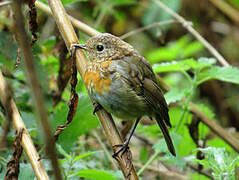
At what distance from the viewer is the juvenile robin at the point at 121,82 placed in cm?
263

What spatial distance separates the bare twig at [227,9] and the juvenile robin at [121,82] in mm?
4614

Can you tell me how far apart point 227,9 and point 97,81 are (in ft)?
16.8

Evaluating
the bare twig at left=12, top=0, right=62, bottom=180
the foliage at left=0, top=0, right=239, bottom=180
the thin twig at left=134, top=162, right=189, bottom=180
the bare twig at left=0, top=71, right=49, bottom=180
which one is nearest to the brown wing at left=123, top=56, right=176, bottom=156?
the foliage at left=0, top=0, right=239, bottom=180

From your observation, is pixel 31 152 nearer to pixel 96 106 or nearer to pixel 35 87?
pixel 96 106

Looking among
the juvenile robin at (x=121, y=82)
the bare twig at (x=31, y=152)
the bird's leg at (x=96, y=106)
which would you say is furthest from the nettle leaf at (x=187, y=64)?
the bare twig at (x=31, y=152)

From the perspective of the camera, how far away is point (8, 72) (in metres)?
3.40

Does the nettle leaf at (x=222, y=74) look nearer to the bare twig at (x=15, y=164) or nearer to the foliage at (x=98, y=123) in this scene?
the foliage at (x=98, y=123)

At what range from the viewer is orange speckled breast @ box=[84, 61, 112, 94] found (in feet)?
8.56

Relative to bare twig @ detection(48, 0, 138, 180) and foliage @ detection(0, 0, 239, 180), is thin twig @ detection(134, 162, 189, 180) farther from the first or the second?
bare twig @ detection(48, 0, 138, 180)

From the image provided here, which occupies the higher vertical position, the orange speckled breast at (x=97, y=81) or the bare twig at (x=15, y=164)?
the orange speckled breast at (x=97, y=81)

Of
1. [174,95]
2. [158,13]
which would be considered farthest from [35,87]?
[158,13]

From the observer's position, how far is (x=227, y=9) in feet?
23.4

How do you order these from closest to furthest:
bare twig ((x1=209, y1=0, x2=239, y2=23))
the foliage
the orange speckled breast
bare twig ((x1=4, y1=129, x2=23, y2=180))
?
bare twig ((x1=4, y1=129, x2=23, y2=180)) < the foliage < the orange speckled breast < bare twig ((x1=209, y1=0, x2=239, y2=23))

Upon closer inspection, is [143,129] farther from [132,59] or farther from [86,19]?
[86,19]
